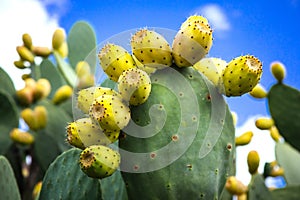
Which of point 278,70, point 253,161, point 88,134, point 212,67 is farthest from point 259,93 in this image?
point 88,134

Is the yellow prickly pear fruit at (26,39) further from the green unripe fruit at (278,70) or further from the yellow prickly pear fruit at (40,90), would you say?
the green unripe fruit at (278,70)

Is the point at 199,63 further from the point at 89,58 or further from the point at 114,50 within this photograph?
the point at 89,58

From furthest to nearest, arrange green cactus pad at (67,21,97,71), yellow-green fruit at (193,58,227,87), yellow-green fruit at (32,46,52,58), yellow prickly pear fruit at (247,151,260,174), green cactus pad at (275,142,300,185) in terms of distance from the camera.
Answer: green cactus pad at (67,21,97,71) → yellow-green fruit at (32,46,52,58) → green cactus pad at (275,142,300,185) → yellow prickly pear fruit at (247,151,260,174) → yellow-green fruit at (193,58,227,87)

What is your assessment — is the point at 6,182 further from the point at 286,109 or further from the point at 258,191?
the point at 286,109

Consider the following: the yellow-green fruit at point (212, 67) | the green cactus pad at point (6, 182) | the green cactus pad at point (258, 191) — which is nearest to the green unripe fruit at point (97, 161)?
the yellow-green fruit at point (212, 67)

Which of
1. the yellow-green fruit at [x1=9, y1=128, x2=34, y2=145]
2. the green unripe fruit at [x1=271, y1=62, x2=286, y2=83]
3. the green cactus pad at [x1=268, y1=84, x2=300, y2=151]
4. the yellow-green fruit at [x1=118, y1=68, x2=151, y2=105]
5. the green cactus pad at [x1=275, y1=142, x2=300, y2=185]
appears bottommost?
the yellow-green fruit at [x1=9, y1=128, x2=34, y2=145]

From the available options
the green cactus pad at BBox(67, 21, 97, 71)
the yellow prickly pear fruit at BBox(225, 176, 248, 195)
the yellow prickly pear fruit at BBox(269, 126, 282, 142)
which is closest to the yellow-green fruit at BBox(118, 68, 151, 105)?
the yellow prickly pear fruit at BBox(225, 176, 248, 195)

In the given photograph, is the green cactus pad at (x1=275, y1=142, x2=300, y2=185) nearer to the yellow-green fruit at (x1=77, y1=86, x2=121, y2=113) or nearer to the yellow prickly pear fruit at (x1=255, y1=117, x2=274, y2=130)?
the yellow prickly pear fruit at (x1=255, y1=117, x2=274, y2=130)
